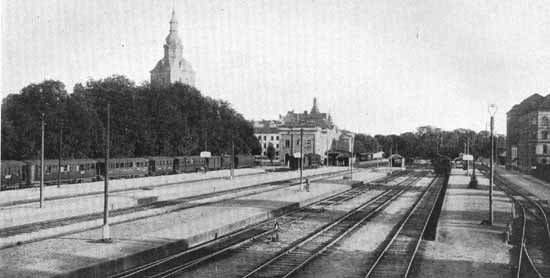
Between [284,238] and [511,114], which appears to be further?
[511,114]

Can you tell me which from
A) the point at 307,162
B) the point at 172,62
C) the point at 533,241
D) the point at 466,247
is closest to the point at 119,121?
the point at 307,162

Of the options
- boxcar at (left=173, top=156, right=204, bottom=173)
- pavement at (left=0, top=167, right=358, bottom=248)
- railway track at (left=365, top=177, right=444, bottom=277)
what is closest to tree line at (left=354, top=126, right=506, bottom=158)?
boxcar at (left=173, top=156, right=204, bottom=173)

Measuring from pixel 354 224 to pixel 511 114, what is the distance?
99937 millimetres

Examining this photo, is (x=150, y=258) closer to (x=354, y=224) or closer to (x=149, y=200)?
(x=354, y=224)

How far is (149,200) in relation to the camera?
1270 inches

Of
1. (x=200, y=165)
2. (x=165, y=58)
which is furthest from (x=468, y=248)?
(x=165, y=58)

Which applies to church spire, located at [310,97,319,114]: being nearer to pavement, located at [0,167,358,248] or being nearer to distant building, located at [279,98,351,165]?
distant building, located at [279,98,351,165]

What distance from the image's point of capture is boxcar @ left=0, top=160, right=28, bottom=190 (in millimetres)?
38188

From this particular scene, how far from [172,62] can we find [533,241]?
125351 mm

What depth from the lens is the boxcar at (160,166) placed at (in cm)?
5916

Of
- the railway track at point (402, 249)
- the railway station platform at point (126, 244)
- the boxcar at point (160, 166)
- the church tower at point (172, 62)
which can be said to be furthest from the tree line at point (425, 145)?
the railway station platform at point (126, 244)

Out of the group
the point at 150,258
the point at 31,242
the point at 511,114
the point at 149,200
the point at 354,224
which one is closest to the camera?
the point at 150,258

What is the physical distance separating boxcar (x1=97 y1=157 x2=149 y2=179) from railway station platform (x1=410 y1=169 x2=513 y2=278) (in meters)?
32.1

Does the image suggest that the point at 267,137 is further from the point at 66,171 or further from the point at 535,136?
the point at 66,171
